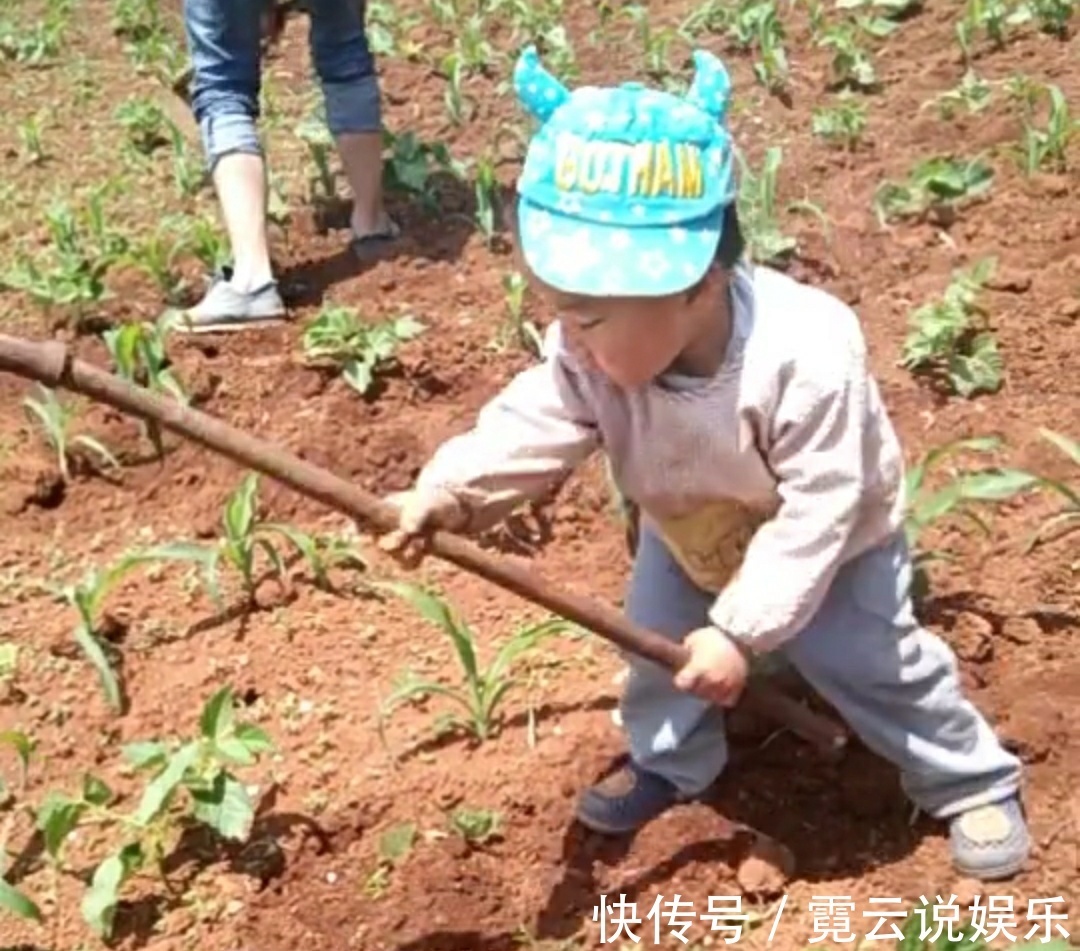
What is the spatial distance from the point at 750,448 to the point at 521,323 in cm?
200

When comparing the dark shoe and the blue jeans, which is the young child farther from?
the blue jeans

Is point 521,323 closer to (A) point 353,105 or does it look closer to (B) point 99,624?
(A) point 353,105

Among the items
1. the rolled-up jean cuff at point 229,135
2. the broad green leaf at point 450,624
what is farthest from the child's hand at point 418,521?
the rolled-up jean cuff at point 229,135

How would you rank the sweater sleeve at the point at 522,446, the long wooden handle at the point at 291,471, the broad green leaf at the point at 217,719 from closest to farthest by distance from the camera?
1. the long wooden handle at the point at 291,471
2. the sweater sleeve at the point at 522,446
3. the broad green leaf at the point at 217,719

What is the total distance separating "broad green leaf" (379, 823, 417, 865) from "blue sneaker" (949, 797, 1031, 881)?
34.2 inches

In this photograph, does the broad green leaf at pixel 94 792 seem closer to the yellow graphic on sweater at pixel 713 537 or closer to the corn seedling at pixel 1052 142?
the yellow graphic on sweater at pixel 713 537

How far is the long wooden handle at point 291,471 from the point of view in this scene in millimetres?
2500

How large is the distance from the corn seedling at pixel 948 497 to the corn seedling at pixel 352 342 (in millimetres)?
1291

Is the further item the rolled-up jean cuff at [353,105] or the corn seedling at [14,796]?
the rolled-up jean cuff at [353,105]

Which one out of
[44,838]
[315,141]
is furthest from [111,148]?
[44,838]

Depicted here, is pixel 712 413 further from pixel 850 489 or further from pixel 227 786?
pixel 227 786

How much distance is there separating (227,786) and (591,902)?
2.00 ft

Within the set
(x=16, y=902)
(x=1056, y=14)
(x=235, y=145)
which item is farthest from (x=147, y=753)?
(x=1056, y=14)

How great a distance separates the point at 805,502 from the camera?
2.80 m
